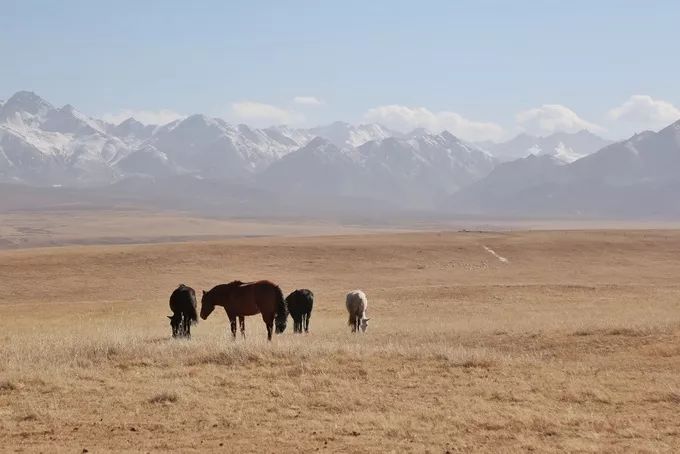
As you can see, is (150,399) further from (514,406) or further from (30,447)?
(514,406)

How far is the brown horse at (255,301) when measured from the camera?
23500 mm

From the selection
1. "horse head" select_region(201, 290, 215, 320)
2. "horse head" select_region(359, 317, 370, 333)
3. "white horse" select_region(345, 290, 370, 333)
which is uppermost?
"horse head" select_region(201, 290, 215, 320)

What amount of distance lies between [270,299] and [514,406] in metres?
10.7

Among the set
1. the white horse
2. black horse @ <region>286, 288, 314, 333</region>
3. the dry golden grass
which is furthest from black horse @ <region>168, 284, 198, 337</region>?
the white horse

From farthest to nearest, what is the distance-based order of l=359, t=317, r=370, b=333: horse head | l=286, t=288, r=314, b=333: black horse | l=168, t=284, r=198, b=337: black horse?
l=286, t=288, r=314, b=333: black horse < l=359, t=317, r=370, b=333: horse head < l=168, t=284, r=198, b=337: black horse

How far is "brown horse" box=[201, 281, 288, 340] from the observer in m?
23.5

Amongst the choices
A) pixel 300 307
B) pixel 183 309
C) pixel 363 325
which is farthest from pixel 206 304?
pixel 363 325

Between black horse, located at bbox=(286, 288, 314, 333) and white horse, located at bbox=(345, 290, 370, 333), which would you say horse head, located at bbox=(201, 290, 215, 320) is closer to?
black horse, located at bbox=(286, 288, 314, 333)

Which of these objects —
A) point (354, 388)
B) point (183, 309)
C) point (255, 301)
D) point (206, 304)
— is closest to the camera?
point (354, 388)

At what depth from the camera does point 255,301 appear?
2367cm

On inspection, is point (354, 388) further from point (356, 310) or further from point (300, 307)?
point (356, 310)

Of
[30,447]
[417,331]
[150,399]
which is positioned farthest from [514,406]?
[417,331]

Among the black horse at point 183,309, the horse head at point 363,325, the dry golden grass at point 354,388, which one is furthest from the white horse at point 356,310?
the black horse at point 183,309

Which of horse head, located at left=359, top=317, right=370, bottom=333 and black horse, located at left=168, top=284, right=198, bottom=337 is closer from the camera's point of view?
black horse, located at left=168, top=284, right=198, bottom=337
